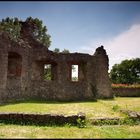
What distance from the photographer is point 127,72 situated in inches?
2462

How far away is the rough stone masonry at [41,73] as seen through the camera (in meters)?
17.4

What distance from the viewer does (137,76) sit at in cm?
6172

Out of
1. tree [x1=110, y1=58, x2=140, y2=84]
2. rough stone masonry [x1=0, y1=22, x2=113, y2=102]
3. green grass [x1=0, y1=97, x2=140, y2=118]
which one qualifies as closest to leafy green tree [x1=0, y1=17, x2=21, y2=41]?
rough stone masonry [x1=0, y1=22, x2=113, y2=102]

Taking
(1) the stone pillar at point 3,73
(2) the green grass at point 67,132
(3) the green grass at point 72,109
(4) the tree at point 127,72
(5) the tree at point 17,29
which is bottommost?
(2) the green grass at point 67,132

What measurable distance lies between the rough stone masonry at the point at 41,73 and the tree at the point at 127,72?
38.9 m

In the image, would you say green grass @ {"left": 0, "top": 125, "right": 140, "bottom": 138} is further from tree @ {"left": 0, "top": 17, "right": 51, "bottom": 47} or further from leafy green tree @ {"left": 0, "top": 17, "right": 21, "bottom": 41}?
leafy green tree @ {"left": 0, "top": 17, "right": 21, "bottom": 41}

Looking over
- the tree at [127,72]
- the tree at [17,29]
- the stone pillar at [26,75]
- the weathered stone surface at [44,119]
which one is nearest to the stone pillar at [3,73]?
the stone pillar at [26,75]

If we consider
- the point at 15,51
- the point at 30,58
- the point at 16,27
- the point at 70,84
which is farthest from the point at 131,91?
the point at 16,27

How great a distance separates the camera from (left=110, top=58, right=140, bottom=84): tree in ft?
199

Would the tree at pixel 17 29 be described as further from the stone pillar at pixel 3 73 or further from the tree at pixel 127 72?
the tree at pixel 127 72

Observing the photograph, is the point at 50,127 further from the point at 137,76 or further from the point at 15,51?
the point at 137,76

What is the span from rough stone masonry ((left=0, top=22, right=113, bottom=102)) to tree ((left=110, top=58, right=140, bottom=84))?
3885 cm

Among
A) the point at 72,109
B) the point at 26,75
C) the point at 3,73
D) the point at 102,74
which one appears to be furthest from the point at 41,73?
the point at 72,109

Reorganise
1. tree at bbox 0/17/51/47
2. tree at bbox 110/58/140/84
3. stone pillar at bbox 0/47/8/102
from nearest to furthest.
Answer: stone pillar at bbox 0/47/8/102 < tree at bbox 0/17/51/47 < tree at bbox 110/58/140/84
